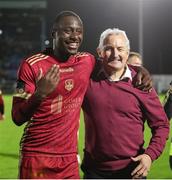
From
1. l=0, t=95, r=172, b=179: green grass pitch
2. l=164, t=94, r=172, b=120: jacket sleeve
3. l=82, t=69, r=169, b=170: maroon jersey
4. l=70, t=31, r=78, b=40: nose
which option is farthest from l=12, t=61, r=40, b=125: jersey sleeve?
l=0, t=95, r=172, b=179: green grass pitch

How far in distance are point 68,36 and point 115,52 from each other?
1.20 ft

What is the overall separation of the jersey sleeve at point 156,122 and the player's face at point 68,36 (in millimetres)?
675

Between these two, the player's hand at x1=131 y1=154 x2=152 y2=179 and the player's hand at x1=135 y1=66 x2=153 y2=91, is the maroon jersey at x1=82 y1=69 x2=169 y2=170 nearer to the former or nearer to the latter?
the player's hand at x1=135 y1=66 x2=153 y2=91

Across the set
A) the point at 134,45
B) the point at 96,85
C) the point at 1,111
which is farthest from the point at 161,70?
the point at 96,85

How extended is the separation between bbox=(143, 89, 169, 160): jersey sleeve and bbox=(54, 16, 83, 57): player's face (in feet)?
2.21

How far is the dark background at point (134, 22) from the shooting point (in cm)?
4644

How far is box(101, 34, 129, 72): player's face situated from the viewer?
13.4 ft

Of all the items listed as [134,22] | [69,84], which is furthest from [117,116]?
[134,22]

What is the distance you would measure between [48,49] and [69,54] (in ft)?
0.70

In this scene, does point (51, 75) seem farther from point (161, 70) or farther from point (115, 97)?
point (161, 70)

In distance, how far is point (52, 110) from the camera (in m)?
3.97

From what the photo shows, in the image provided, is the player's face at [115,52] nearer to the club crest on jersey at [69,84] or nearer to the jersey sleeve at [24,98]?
the club crest on jersey at [69,84]

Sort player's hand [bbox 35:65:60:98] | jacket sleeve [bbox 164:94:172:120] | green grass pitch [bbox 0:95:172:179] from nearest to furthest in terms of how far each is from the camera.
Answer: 1. player's hand [bbox 35:65:60:98]
2. jacket sleeve [bbox 164:94:172:120]
3. green grass pitch [bbox 0:95:172:179]

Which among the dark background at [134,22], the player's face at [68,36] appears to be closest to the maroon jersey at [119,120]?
the player's face at [68,36]
